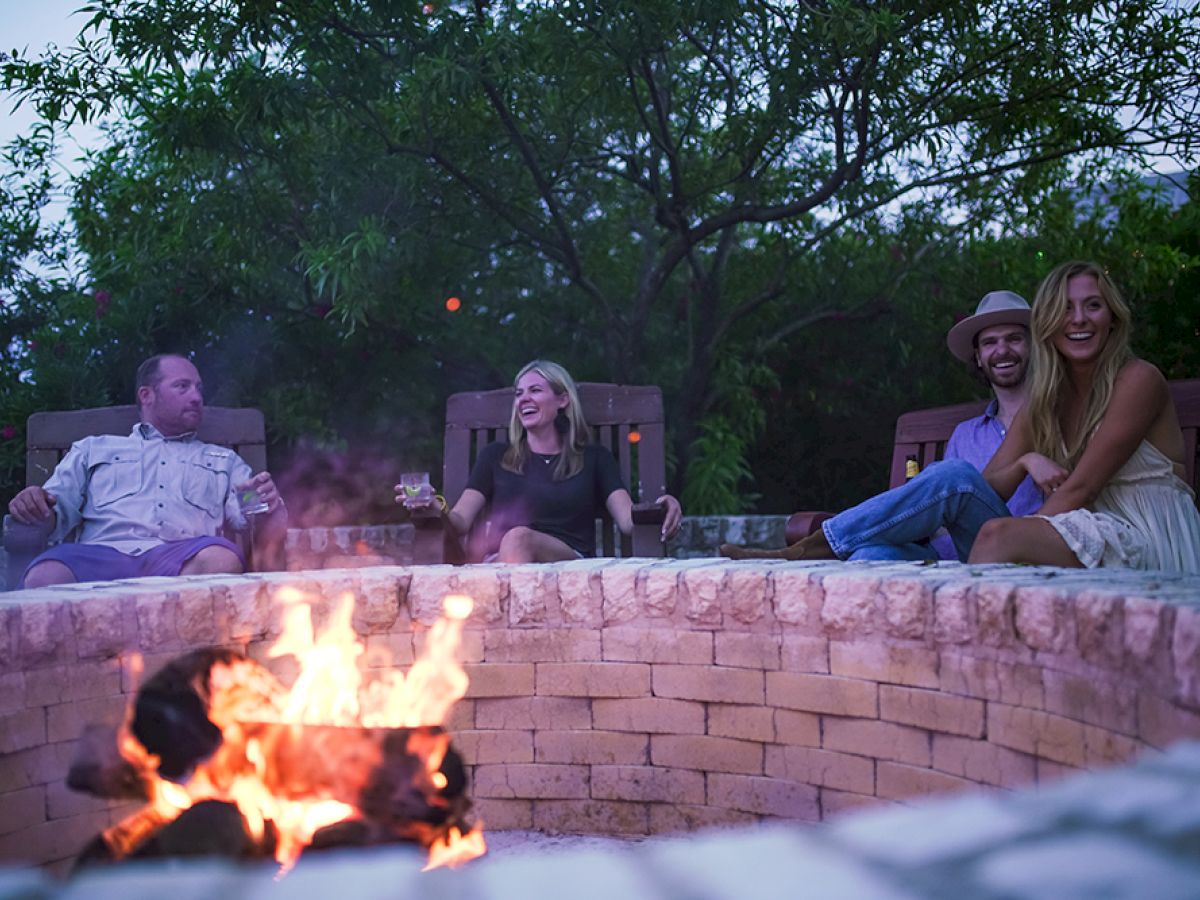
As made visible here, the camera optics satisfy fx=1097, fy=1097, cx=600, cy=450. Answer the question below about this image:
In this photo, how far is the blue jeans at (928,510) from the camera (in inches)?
111

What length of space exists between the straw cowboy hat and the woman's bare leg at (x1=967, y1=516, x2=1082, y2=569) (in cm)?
121

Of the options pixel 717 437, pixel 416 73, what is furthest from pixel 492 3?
pixel 717 437

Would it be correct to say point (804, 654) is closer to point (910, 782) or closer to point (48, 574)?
point (910, 782)

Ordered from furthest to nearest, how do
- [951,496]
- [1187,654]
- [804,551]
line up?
[804,551], [951,496], [1187,654]

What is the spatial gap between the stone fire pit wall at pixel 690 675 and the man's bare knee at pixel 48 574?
1230mm

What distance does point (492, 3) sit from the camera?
4438 mm

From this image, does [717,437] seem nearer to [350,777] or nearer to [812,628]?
[812,628]

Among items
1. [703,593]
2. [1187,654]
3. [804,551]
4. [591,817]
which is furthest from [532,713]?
[1187,654]

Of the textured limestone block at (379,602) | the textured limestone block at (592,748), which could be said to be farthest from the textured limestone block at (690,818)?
the textured limestone block at (379,602)

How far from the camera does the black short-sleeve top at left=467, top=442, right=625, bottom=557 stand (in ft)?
12.8

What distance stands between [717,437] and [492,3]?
7.20 ft

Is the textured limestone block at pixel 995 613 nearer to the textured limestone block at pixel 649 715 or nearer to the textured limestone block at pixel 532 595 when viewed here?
the textured limestone block at pixel 649 715

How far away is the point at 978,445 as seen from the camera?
348 cm

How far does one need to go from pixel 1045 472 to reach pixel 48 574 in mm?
2860
